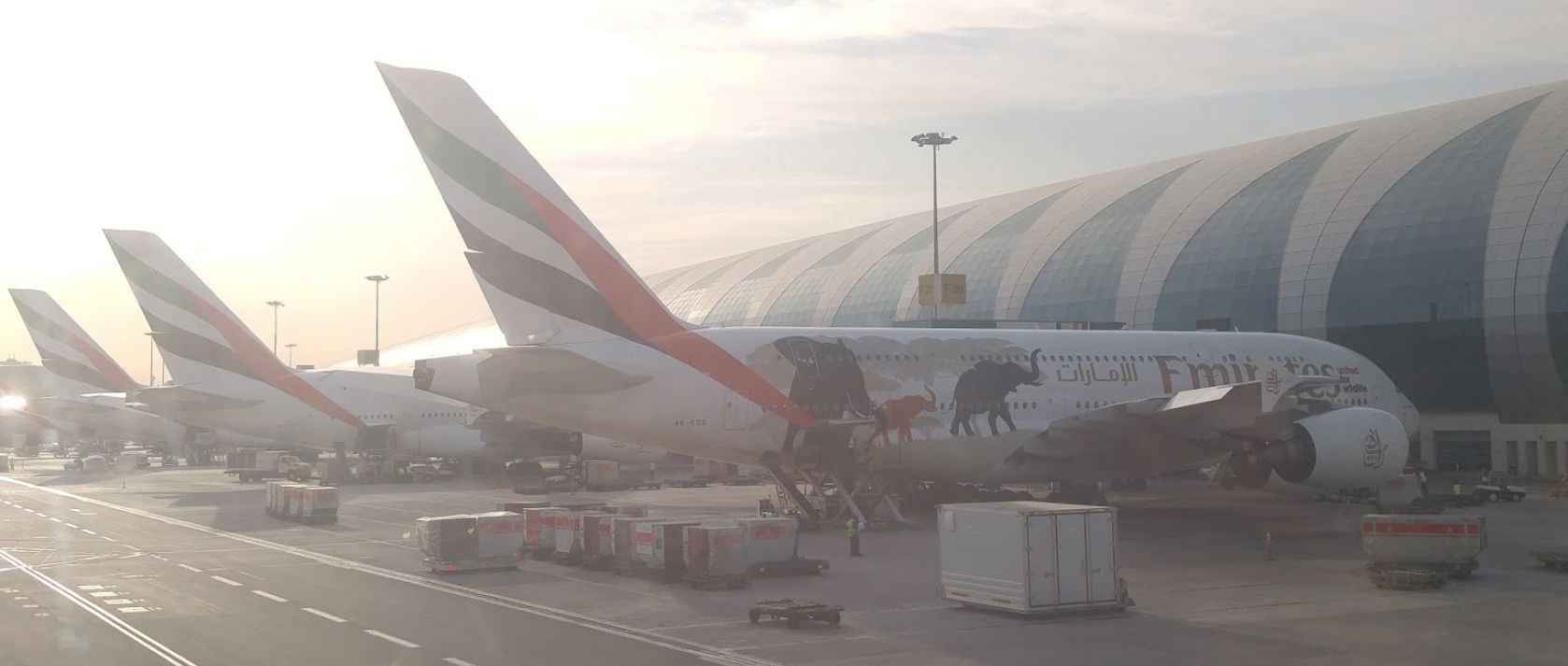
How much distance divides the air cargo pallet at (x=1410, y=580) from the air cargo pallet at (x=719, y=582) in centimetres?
1004

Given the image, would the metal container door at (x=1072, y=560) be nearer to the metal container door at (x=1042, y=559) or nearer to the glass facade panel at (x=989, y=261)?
the metal container door at (x=1042, y=559)

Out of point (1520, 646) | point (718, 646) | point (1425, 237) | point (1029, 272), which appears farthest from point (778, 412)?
point (1029, 272)

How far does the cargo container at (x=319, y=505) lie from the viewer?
35.1 meters

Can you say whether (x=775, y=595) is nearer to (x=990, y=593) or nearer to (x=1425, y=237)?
(x=990, y=593)

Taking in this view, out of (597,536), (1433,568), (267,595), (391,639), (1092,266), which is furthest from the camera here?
(1092,266)

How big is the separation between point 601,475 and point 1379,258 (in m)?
31.2

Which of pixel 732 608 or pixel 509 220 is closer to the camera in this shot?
pixel 732 608

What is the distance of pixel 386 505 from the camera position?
140 feet

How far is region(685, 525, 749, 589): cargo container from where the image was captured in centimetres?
2164

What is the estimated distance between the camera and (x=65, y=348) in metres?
78.1

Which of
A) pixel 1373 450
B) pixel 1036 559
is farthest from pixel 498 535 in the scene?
pixel 1373 450

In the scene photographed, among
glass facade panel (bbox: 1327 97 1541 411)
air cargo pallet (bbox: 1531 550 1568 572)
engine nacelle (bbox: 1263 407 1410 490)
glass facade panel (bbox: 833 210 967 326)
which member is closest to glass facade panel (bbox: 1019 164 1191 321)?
glass facade panel (bbox: 833 210 967 326)

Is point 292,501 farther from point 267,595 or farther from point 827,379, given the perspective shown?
point 267,595

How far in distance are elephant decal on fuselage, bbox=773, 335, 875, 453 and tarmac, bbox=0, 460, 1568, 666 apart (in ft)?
9.44
